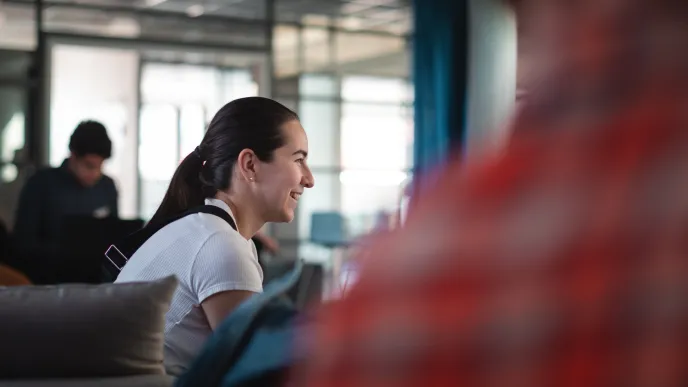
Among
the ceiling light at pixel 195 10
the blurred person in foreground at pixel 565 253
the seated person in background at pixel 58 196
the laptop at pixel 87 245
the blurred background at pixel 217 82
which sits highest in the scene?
the ceiling light at pixel 195 10

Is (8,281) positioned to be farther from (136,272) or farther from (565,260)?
(565,260)

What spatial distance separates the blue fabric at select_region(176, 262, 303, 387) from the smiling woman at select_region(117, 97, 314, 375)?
147cm

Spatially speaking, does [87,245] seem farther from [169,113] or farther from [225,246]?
[169,113]

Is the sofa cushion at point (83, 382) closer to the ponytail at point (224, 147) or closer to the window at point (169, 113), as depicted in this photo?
the ponytail at point (224, 147)

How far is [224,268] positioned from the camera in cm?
244

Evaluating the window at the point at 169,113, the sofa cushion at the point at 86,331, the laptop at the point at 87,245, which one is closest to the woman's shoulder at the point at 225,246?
the sofa cushion at the point at 86,331

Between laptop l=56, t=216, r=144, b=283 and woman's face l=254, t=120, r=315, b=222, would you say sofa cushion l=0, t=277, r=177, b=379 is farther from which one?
laptop l=56, t=216, r=144, b=283

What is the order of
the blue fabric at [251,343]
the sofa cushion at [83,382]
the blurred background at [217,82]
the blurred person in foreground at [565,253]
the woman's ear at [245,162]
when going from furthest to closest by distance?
the blurred background at [217,82], the woman's ear at [245,162], the sofa cushion at [83,382], the blue fabric at [251,343], the blurred person in foreground at [565,253]

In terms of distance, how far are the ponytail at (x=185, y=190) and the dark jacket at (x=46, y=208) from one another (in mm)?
3336

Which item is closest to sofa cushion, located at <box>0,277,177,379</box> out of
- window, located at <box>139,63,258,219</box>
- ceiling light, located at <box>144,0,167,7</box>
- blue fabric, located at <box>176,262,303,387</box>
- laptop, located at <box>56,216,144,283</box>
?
blue fabric, located at <box>176,262,303,387</box>

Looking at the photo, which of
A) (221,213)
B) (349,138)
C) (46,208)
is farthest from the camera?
(349,138)

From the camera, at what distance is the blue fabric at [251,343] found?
2.61 feet

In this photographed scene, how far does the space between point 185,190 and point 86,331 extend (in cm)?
56

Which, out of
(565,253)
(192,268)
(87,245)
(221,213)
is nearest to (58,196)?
(87,245)
